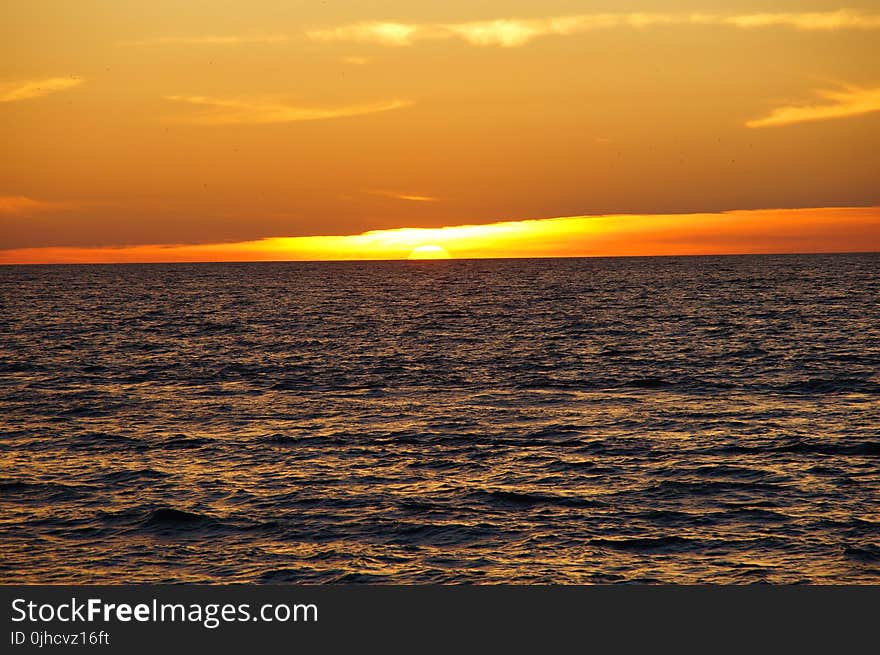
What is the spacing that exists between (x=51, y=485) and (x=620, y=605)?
73.8ft

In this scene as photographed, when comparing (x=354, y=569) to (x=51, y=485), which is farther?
(x=51, y=485)

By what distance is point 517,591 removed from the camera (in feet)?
40.8

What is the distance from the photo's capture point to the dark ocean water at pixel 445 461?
2164 centimetres

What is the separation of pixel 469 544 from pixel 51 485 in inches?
563

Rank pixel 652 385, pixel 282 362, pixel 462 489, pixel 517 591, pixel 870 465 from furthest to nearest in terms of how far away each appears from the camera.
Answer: pixel 282 362 < pixel 652 385 < pixel 870 465 < pixel 462 489 < pixel 517 591

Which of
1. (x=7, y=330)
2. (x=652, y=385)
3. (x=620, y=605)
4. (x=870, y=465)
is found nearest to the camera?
(x=620, y=605)

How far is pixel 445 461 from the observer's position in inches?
1222

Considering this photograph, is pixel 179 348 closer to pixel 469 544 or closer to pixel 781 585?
pixel 469 544

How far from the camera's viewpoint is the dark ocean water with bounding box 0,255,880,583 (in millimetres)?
21641

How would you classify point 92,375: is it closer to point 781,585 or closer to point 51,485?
point 51,485

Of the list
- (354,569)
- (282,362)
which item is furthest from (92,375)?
(354,569)

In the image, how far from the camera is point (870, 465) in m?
29.5

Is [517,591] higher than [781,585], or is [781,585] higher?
[517,591]

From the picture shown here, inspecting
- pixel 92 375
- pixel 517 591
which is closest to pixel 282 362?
pixel 92 375
